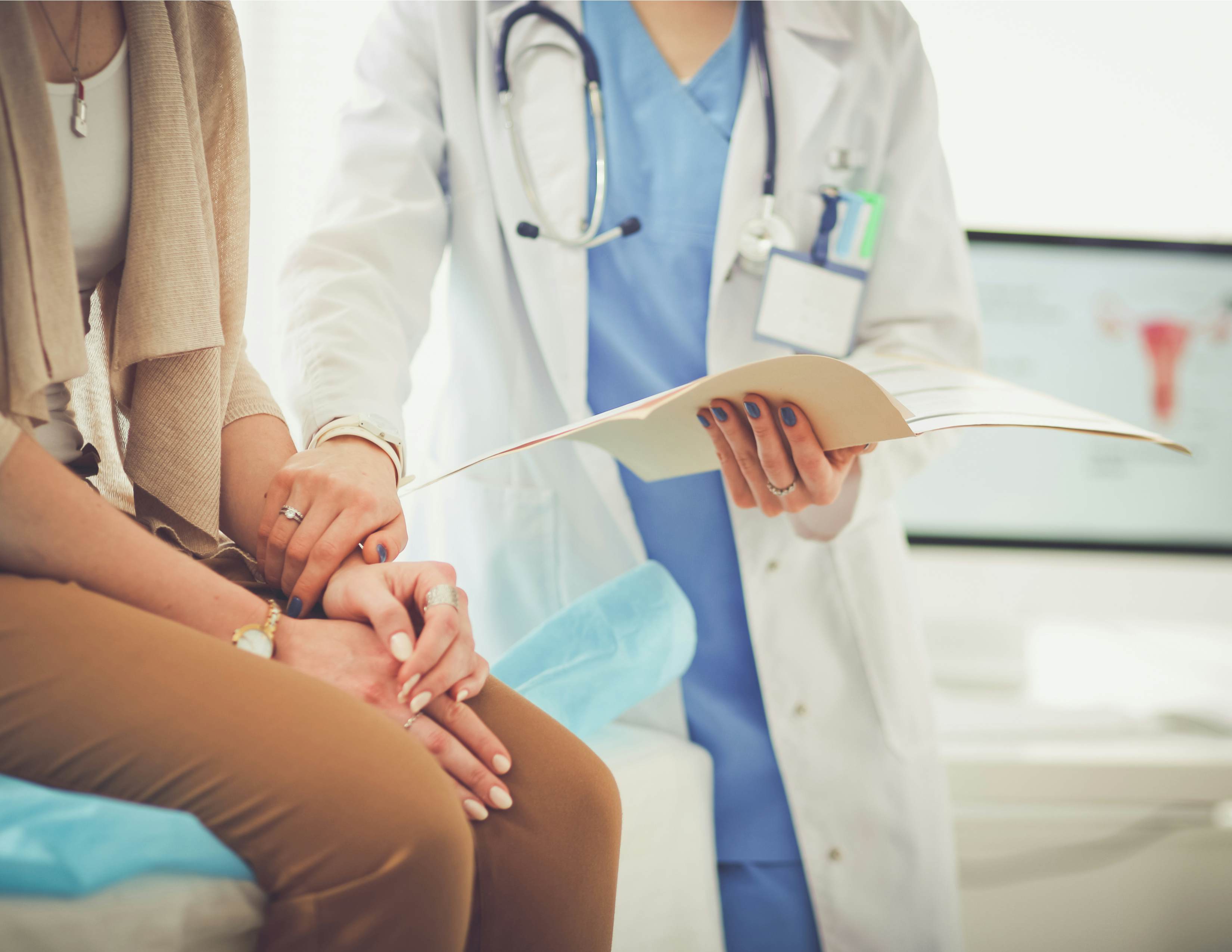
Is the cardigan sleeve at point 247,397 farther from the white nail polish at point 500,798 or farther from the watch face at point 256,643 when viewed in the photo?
the white nail polish at point 500,798

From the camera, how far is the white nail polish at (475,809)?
18.1 inches

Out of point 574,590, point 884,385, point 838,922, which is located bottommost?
point 838,922

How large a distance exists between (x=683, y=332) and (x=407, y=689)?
621mm

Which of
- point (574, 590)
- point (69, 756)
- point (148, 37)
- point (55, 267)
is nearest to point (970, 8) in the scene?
point (574, 590)

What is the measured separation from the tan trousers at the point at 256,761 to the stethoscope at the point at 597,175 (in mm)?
624

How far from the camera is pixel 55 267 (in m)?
0.43

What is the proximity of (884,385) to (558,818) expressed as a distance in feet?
1.37

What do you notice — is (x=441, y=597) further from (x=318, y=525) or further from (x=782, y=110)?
(x=782, y=110)


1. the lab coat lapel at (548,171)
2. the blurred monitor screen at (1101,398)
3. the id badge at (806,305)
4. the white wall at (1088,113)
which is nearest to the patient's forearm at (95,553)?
the lab coat lapel at (548,171)

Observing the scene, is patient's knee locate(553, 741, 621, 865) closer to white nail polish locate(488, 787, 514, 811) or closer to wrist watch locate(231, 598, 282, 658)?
white nail polish locate(488, 787, 514, 811)

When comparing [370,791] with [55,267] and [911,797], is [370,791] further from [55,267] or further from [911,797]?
[911,797]

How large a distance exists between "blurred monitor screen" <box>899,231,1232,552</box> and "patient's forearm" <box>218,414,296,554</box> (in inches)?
56.6

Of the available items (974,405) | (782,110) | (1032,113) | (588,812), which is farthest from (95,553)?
(1032,113)

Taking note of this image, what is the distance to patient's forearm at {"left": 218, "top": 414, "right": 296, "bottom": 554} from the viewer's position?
0.61 m
